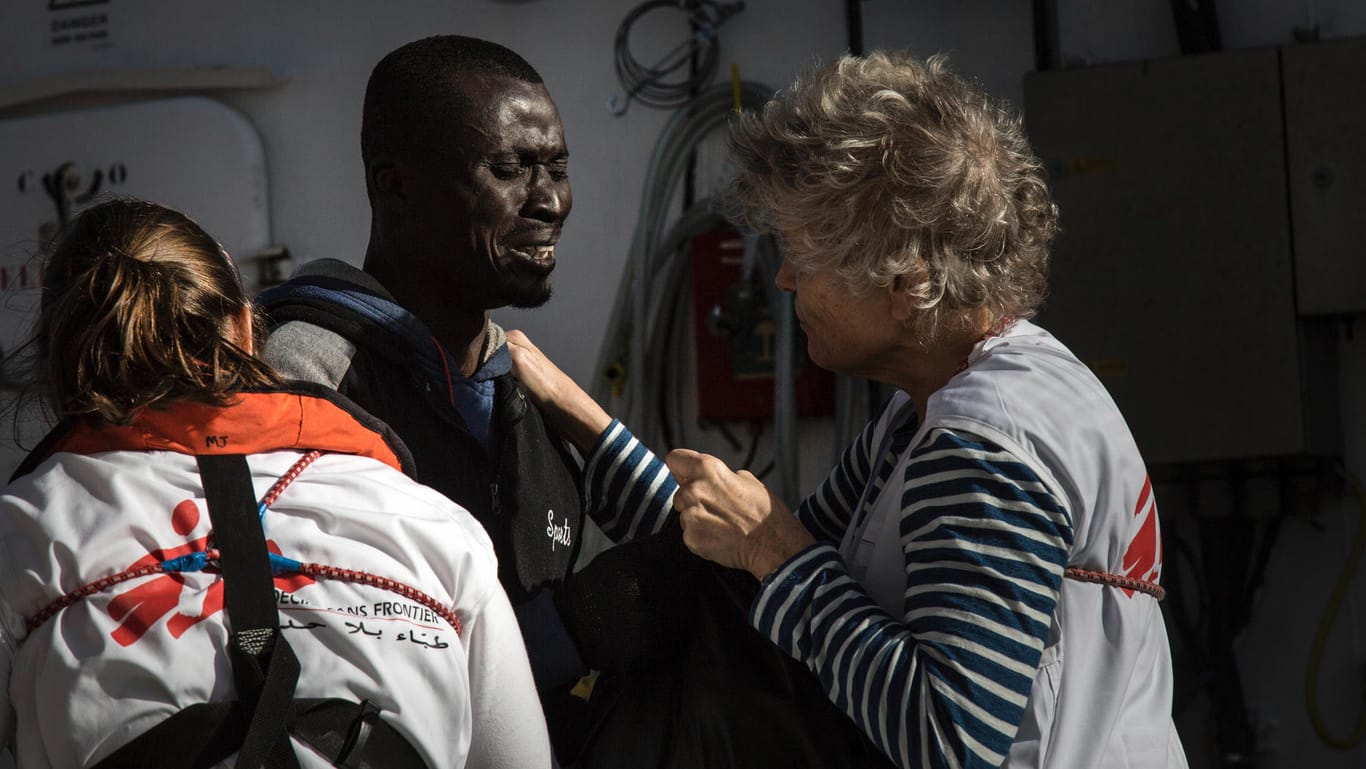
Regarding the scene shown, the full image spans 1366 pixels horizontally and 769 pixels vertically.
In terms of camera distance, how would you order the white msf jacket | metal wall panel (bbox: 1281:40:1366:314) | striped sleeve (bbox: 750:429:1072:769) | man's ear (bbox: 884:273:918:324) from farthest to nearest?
1. metal wall panel (bbox: 1281:40:1366:314)
2. man's ear (bbox: 884:273:918:324)
3. striped sleeve (bbox: 750:429:1072:769)
4. the white msf jacket

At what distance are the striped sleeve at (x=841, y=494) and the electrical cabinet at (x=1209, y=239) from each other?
1.81m

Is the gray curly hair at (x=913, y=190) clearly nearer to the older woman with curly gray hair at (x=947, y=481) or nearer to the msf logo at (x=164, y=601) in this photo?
the older woman with curly gray hair at (x=947, y=481)

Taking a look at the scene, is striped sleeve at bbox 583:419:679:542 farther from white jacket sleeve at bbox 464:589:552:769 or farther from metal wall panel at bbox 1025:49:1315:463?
metal wall panel at bbox 1025:49:1315:463

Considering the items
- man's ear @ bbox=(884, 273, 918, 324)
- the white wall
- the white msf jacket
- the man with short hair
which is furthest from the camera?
the white wall

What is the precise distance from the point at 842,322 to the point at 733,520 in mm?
240

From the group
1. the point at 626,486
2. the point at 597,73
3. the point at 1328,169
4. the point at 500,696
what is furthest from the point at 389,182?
the point at 1328,169

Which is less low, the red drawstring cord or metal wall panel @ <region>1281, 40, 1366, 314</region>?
metal wall panel @ <region>1281, 40, 1366, 314</region>

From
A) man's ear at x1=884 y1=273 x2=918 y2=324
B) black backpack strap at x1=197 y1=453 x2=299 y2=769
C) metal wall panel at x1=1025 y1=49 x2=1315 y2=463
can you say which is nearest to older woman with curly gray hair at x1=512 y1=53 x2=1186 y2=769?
man's ear at x1=884 y1=273 x2=918 y2=324

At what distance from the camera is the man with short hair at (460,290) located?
1.60 meters

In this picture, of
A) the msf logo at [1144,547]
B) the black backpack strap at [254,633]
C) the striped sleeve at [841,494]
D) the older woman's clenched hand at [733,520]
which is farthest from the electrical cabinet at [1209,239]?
the black backpack strap at [254,633]

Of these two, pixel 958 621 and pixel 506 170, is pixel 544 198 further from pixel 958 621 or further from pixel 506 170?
pixel 958 621

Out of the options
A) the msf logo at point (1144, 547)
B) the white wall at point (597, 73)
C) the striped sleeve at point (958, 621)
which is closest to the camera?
the striped sleeve at point (958, 621)

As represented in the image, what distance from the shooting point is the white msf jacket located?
1.03 m

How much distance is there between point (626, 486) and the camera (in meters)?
1.73
